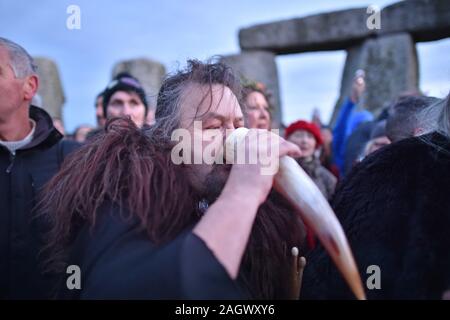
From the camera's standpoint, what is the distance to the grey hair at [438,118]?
153 cm

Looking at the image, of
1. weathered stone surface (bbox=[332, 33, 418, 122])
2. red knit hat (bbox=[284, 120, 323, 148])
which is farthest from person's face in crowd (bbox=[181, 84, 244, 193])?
weathered stone surface (bbox=[332, 33, 418, 122])

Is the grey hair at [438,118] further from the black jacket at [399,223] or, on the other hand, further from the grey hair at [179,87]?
the grey hair at [179,87]

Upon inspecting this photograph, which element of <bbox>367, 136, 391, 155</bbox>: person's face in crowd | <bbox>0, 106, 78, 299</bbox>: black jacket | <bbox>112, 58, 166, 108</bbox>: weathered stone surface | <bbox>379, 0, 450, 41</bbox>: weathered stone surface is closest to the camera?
<bbox>0, 106, 78, 299</bbox>: black jacket

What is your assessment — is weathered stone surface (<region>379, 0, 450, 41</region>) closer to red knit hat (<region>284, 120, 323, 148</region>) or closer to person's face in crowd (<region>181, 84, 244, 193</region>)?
red knit hat (<region>284, 120, 323, 148</region>)

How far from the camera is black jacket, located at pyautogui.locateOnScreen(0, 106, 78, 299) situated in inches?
87.1

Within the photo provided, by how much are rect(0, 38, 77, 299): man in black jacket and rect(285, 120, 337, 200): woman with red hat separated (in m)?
1.88

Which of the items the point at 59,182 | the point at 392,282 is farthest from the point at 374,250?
the point at 59,182

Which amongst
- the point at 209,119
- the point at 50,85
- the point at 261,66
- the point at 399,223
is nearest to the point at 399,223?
the point at 399,223

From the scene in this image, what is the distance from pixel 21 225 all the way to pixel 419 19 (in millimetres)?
7245

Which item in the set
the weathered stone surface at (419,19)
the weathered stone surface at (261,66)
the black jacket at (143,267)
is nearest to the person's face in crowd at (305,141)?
the black jacket at (143,267)

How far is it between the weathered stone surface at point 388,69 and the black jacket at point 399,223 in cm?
652

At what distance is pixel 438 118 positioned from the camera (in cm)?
158

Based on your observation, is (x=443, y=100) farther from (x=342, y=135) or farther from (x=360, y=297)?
(x=342, y=135)
